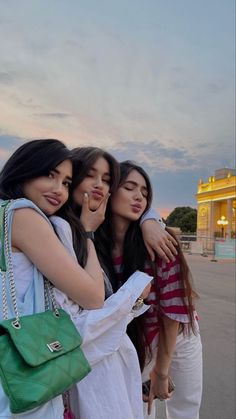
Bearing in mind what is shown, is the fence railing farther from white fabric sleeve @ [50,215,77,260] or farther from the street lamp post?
white fabric sleeve @ [50,215,77,260]

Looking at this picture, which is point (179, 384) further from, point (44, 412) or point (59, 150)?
point (59, 150)

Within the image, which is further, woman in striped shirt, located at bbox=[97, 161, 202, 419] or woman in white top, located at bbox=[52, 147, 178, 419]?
woman in striped shirt, located at bbox=[97, 161, 202, 419]

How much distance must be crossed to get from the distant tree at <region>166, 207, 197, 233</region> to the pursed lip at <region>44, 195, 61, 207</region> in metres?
73.3

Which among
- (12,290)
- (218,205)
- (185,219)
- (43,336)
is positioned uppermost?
(218,205)

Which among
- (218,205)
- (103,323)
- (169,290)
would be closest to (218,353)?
(169,290)

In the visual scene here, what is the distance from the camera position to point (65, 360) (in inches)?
50.6

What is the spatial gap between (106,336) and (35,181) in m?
0.70

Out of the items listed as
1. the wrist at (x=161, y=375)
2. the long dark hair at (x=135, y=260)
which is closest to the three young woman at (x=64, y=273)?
the long dark hair at (x=135, y=260)

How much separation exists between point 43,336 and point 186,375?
1.47 meters

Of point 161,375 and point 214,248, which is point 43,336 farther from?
point 214,248

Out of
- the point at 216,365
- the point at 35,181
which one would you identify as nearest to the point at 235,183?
the point at 216,365

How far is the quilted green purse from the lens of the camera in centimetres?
116

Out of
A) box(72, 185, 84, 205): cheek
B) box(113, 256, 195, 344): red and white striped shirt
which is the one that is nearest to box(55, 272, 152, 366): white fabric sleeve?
box(113, 256, 195, 344): red and white striped shirt

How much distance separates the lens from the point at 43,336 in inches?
50.5
